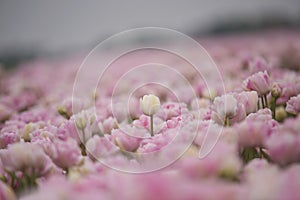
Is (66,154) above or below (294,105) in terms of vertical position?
below

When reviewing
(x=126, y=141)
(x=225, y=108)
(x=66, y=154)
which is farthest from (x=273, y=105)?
(x=66, y=154)

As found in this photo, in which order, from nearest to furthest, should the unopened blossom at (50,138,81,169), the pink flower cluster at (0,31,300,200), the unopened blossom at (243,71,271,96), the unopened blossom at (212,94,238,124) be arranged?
the pink flower cluster at (0,31,300,200) → the unopened blossom at (50,138,81,169) → the unopened blossom at (212,94,238,124) → the unopened blossom at (243,71,271,96)

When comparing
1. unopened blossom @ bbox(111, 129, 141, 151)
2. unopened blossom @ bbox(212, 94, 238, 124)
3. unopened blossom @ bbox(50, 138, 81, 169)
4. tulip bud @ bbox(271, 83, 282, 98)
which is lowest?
unopened blossom @ bbox(50, 138, 81, 169)

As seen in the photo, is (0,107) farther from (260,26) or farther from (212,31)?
(212,31)

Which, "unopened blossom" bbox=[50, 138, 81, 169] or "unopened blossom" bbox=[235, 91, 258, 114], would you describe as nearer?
"unopened blossom" bbox=[50, 138, 81, 169]

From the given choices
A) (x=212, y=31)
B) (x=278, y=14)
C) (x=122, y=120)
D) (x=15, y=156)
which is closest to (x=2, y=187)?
(x=15, y=156)

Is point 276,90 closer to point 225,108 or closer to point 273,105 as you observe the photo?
point 273,105

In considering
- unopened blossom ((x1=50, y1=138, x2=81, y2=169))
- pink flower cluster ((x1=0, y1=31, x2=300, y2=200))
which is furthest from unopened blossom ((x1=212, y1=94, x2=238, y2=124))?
unopened blossom ((x1=50, y1=138, x2=81, y2=169))

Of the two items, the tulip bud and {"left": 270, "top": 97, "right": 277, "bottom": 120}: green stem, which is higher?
the tulip bud

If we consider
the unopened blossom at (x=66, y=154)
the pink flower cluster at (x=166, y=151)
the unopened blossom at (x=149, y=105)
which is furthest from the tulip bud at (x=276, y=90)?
the unopened blossom at (x=66, y=154)

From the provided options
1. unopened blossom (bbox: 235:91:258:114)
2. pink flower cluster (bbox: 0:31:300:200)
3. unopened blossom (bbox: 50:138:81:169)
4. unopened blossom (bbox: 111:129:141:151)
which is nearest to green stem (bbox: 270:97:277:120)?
pink flower cluster (bbox: 0:31:300:200)

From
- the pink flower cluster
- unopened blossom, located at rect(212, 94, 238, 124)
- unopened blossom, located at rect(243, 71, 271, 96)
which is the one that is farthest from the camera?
unopened blossom, located at rect(243, 71, 271, 96)

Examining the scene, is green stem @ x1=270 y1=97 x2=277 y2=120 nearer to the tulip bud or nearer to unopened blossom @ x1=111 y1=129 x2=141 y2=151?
the tulip bud
